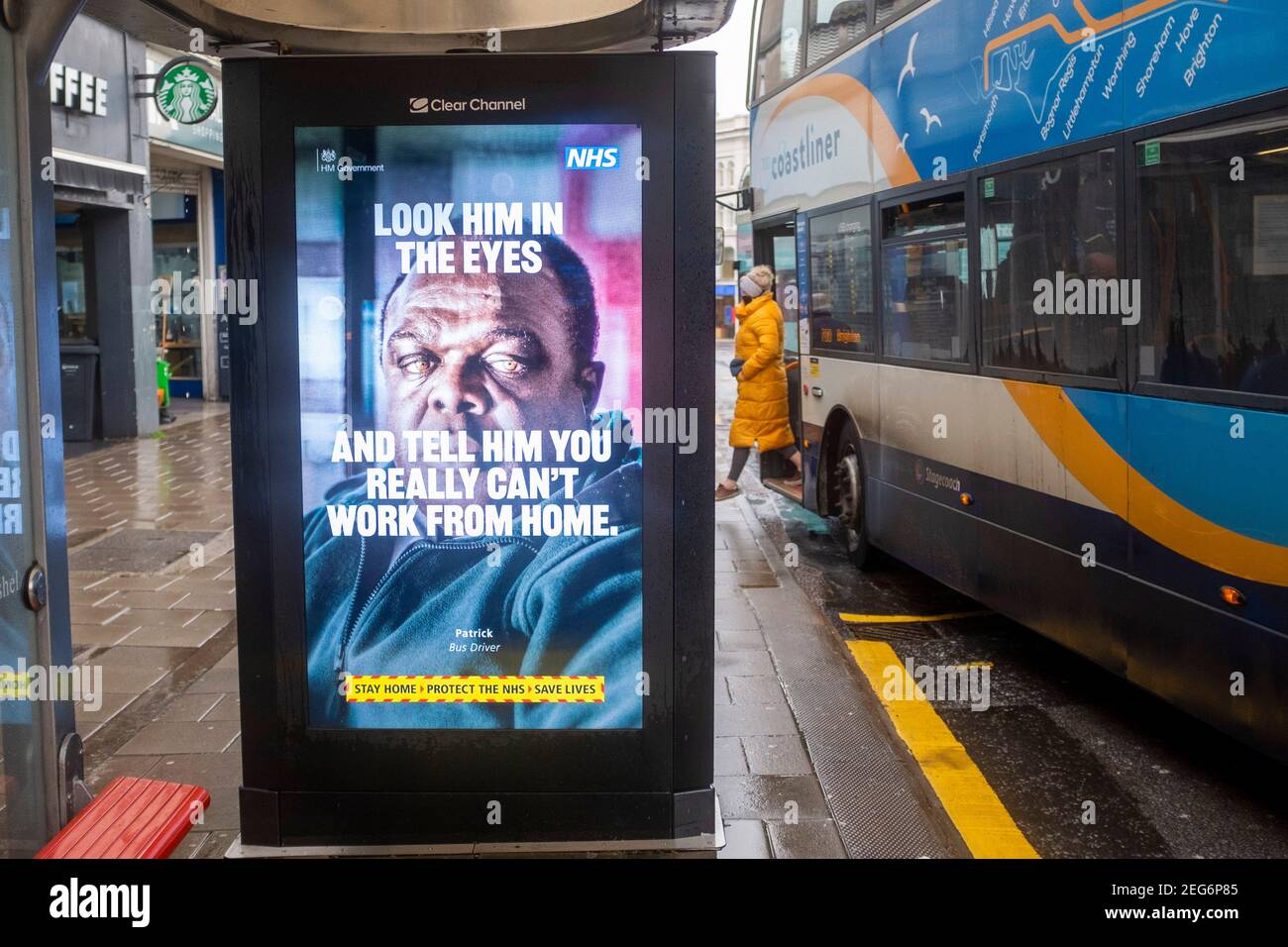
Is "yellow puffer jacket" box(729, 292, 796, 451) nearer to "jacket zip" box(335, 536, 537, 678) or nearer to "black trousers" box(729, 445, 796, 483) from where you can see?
"black trousers" box(729, 445, 796, 483)

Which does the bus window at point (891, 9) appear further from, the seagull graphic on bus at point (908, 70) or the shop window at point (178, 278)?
the shop window at point (178, 278)

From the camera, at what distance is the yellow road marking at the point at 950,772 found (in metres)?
4.75

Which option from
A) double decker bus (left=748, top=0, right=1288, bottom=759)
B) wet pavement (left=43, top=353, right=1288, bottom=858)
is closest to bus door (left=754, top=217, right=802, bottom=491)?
double decker bus (left=748, top=0, right=1288, bottom=759)

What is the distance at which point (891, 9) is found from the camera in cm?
853

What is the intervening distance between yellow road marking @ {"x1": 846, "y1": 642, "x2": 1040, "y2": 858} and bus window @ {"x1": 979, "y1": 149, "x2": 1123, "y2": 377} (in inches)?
69.7

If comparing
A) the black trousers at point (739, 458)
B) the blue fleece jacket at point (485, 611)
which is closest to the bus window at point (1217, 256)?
the blue fleece jacket at point (485, 611)

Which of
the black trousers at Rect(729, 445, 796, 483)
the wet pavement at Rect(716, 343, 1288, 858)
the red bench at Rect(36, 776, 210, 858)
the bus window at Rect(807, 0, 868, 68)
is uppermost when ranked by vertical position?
the bus window at Rect(807, 0, 868, 68)

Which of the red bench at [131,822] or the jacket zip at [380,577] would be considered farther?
the jacket zip at [380,577]

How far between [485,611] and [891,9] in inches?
230

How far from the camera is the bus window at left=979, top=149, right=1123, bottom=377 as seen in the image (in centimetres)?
578

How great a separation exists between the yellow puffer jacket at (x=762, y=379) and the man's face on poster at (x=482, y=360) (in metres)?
8.00

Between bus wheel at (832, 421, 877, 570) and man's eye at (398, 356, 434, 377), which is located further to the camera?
bus wheel at (832, 421, 877, 570)
